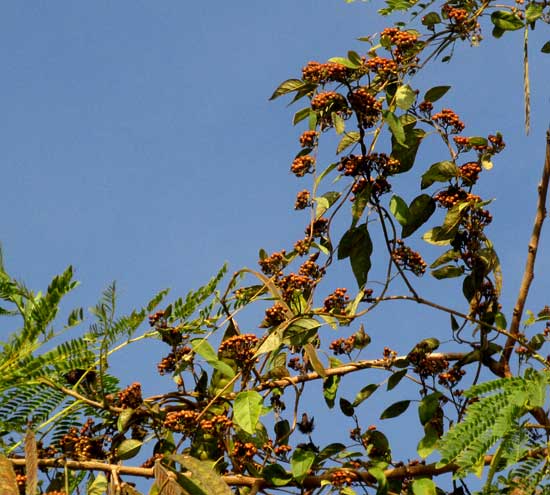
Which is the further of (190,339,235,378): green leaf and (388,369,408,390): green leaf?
(388,369,408,390): green leaf

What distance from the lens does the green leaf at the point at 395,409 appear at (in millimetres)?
3840

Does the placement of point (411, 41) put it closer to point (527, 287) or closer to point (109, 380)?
point (527, 287)

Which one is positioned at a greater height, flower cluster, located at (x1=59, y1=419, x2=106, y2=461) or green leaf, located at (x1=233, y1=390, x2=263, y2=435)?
green leaf, located at (x1=233, y1=390, x2=263, y2=435)

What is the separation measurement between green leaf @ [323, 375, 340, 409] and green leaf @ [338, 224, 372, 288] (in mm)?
328

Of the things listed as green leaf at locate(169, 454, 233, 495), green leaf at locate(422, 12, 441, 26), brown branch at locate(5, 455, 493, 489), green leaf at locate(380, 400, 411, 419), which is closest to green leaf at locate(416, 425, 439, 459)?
brown branch at locate(5, 455, 493, 489)

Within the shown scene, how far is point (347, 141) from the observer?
3795 millimetres

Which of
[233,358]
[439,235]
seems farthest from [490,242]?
[233,358]

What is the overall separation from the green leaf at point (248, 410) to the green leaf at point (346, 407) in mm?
456

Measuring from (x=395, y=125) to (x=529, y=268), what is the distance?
0.61 metres

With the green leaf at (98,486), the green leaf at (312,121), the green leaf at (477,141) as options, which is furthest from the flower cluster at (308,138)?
the green leaf at (98,486)

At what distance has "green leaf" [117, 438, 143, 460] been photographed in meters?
3.64

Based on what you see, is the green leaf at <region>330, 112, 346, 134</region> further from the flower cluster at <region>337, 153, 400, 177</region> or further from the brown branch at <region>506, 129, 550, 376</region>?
the brown branch at <region>506, 129, 550, 376</region>

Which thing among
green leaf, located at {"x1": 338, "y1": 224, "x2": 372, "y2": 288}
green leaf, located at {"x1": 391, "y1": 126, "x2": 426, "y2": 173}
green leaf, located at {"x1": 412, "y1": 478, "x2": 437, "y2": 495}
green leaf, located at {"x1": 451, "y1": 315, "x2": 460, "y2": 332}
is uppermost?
green leaf, located at {"x1": 391, "y1": 126, "x2": 426, "y2": 173}

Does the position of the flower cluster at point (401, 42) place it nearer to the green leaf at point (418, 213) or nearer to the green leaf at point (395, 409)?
the green leaf at point (418, 213)
